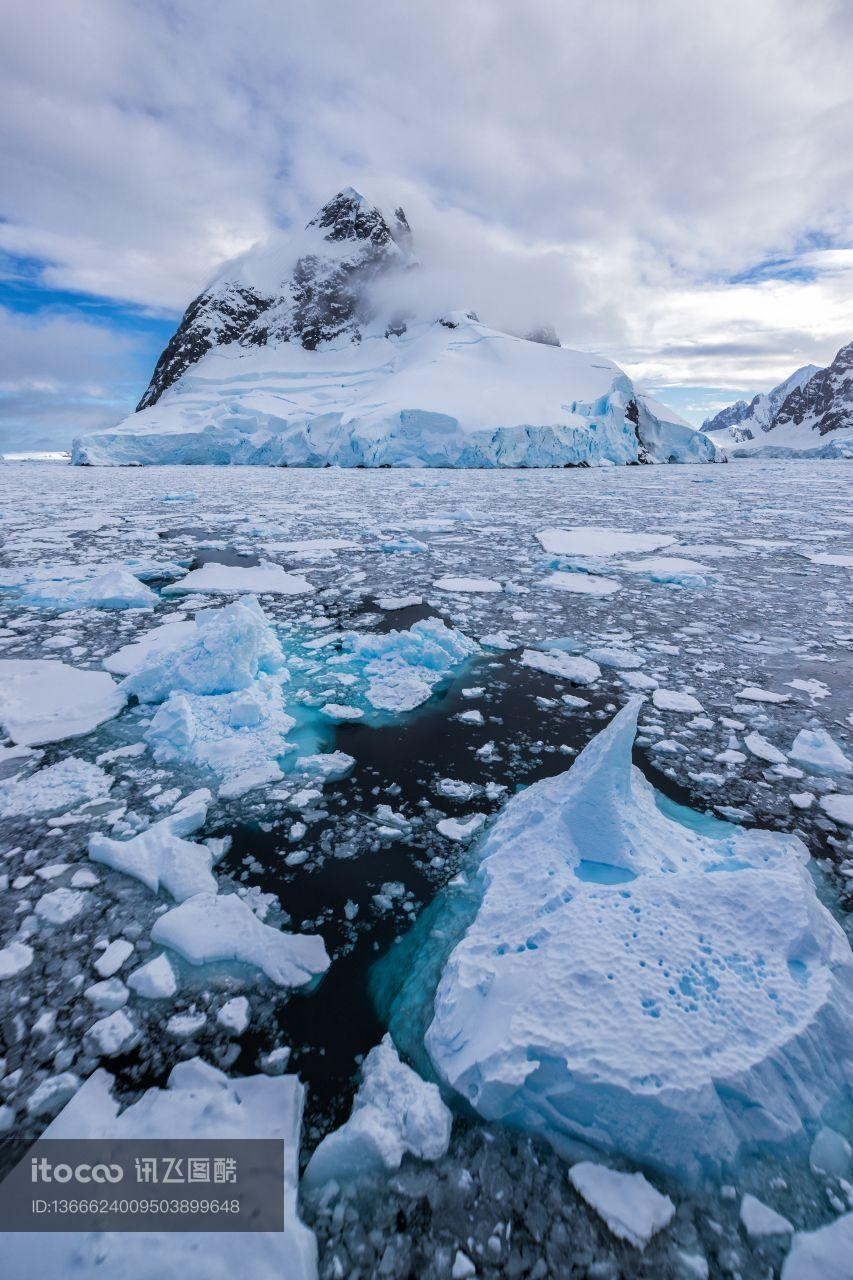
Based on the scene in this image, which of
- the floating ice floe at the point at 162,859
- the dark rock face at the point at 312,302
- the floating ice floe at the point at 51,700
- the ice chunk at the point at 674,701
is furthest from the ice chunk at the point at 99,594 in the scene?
the dark rock face at the point at 312,302

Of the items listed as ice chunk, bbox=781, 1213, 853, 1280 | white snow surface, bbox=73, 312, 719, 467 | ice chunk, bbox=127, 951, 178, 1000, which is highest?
white snow surface, bbox=73, 312, 719, 467

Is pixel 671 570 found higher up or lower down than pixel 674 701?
higher up

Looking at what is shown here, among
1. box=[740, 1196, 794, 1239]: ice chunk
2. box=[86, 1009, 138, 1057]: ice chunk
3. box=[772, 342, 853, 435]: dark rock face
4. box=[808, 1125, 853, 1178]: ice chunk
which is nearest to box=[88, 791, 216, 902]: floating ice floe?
box=[86, 1009, 138, 1057]: ice chunk

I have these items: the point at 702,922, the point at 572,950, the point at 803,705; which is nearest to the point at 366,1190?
the point at 572,950

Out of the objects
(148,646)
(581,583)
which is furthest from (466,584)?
(148,646)

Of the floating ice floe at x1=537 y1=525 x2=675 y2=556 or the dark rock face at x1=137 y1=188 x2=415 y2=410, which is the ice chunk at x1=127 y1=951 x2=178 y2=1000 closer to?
the floating ice floe at x1=537 y1=525 x2=675 y2=556

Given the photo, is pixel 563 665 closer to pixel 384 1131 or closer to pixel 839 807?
pixel 839 807
